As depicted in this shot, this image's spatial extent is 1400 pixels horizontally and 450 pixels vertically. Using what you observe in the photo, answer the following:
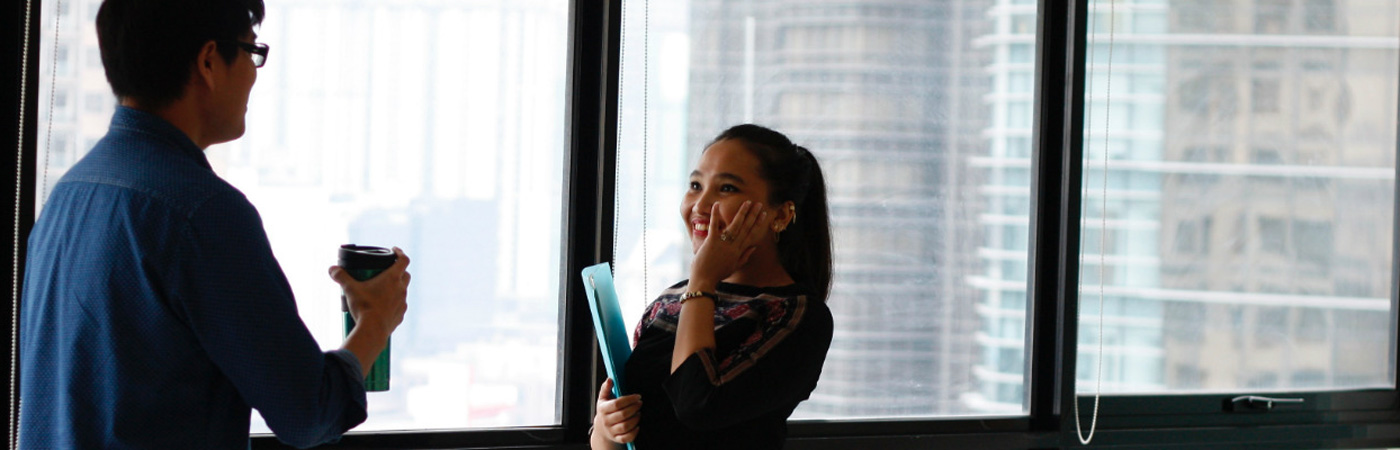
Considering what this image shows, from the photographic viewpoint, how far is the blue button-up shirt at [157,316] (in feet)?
3.45

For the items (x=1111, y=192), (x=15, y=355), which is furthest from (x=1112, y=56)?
(x=15, y=355)

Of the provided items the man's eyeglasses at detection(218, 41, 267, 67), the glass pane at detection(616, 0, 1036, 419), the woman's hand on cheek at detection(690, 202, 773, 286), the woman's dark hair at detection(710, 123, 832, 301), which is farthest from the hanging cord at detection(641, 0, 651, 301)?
the man's eyeglasses at detection(218, 41, 267, 67)

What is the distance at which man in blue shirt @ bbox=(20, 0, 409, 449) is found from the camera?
1.05 metres

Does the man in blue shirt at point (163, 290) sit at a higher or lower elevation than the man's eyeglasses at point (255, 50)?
lower

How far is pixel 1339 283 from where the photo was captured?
275 centimetres

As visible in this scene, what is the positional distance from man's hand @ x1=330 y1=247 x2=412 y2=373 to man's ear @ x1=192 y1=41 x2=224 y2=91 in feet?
0.77

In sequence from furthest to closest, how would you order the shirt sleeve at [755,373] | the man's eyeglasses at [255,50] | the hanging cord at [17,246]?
the hanging cord at [17,246] < the shirt sleeve at [755,373] < the man's eyeglasses at [255,50]

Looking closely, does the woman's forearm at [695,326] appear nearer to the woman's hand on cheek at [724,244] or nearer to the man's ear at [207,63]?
the woman's hand on cheek at [724,244]

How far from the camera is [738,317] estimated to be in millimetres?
1561

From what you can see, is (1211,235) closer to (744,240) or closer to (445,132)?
(744,240)

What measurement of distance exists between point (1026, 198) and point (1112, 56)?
1.26ft

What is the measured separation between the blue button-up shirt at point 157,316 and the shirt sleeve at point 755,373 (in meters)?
0.48

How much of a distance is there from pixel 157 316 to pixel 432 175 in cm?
113

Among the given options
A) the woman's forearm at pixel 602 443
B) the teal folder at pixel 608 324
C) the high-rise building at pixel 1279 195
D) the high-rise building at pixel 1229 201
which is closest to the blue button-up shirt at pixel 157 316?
the teal folder at pixel 608 324
